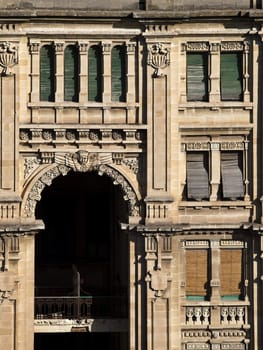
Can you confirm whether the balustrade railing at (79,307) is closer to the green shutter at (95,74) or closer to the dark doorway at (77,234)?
the dark doorway at (77,234)

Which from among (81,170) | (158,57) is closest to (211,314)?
(81,170)

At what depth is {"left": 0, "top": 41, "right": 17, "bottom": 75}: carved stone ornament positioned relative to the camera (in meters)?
44.8

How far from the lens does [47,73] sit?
149 feet

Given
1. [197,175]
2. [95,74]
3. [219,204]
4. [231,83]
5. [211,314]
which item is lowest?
[211,314]

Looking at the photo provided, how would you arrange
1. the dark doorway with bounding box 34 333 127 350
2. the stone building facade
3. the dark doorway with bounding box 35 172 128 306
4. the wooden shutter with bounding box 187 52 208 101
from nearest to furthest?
the stone building facade → the wooden shutter with bounding box 187 52 208 101 → the dark doorway with bounding box 35 172 128 306 → the dark doorway with bounding box 34 333 127 350

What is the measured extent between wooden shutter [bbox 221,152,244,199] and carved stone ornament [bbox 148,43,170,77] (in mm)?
3656

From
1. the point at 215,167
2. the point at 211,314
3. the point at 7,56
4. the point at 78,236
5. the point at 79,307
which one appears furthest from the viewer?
the point at 78,236

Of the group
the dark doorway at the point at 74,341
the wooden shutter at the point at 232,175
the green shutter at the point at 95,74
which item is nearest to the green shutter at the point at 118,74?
the green shutter at the point at 95,74

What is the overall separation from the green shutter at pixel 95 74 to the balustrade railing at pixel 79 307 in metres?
7.09

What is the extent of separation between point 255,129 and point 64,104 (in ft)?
21.3

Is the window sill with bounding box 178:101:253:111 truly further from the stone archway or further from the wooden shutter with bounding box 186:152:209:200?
the stone archway

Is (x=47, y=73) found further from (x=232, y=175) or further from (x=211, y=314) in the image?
(x=211, y=314)

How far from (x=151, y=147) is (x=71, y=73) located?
366cm

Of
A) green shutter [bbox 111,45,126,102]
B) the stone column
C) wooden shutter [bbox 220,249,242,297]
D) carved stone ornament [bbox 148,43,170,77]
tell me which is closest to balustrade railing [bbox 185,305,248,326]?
wooden shutter [bbox 220,249,242,297]
